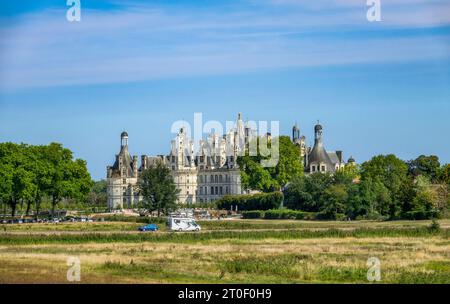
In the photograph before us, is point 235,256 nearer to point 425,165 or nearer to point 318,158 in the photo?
point 425,165

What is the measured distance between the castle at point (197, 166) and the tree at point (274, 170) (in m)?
23.0

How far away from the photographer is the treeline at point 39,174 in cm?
11231

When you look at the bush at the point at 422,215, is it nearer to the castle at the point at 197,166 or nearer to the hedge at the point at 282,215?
the hedge at the point at 282,215

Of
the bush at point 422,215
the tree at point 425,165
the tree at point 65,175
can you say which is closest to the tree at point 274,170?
the tree at point 425,165

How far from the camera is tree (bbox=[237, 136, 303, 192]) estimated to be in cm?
15388

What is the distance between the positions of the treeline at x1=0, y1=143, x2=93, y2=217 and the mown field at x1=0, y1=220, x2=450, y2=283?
48715 millimetres

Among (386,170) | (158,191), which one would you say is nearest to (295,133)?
(386,170)

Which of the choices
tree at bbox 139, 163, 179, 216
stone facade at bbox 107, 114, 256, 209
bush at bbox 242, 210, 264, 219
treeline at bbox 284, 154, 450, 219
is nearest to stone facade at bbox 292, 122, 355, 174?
stone facade at bbox 107, 114, 256, 209

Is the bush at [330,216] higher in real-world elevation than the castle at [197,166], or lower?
lower

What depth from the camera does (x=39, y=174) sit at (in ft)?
380

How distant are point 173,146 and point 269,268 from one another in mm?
142182

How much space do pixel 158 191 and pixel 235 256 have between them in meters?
61.3

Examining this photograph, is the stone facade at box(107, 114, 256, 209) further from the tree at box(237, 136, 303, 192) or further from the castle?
the tree at box(237, 136, 303, 192)

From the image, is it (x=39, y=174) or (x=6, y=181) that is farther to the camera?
(x=39, y=174)
